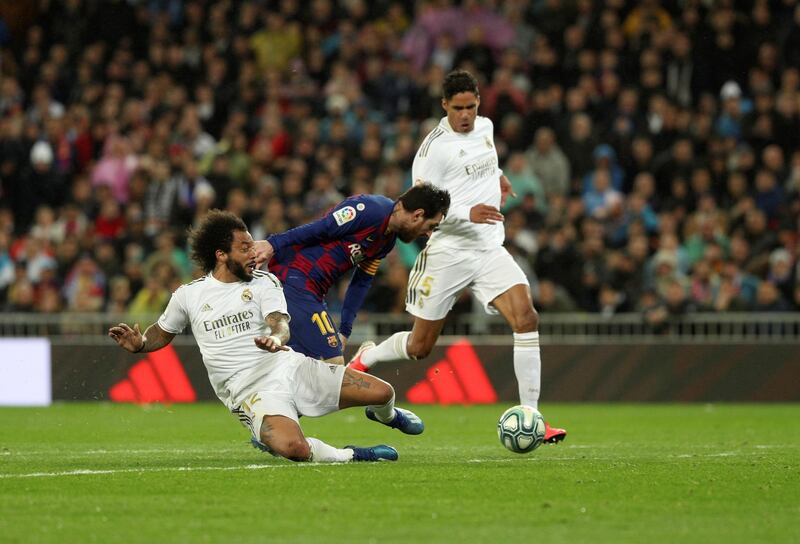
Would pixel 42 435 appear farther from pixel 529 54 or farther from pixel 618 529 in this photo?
pixel 529 54

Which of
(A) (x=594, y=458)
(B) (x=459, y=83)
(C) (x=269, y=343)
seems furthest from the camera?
(B) (x=459, y=83)

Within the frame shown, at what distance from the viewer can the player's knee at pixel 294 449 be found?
9.20 m

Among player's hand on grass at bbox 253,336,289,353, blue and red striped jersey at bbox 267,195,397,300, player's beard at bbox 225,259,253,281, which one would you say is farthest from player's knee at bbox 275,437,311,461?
blue and red striped jersey at bbox 267,195,397,300

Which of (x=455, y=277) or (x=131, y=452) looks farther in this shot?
(x=455, y=277)

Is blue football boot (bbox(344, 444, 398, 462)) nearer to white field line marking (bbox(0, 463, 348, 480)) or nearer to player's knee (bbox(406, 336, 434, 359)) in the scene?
white field line marking (bbox(0, 463, 348, 480))

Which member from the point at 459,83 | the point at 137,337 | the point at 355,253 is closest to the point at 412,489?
the point at 137,337

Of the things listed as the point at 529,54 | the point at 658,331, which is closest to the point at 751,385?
the point at 658,331

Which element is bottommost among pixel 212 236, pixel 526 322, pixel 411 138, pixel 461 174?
pixel 526 322

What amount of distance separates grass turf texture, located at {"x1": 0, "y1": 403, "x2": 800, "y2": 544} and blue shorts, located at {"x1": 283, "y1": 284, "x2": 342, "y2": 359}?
2.73 feet

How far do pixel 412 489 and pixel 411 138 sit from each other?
42.1 feet

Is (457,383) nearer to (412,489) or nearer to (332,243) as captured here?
(332,243)

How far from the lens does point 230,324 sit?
374 inches

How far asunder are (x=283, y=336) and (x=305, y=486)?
1.24 meters

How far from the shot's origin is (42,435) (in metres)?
12.8
